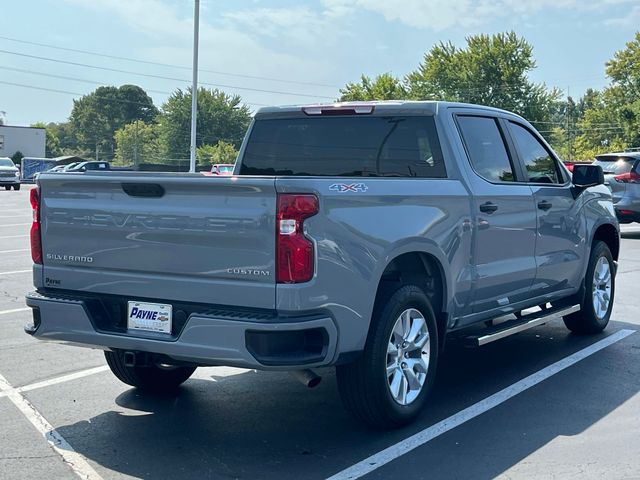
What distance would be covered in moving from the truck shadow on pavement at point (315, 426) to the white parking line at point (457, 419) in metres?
0.06

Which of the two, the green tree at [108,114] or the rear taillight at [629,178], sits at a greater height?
the green tree at [108,114]

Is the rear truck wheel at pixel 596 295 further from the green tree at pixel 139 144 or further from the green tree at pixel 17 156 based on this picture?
the green tree at pixel 139 144

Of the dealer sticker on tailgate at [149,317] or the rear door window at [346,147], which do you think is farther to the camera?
the rear door window at [346,147]

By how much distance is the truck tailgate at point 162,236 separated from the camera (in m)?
4.16

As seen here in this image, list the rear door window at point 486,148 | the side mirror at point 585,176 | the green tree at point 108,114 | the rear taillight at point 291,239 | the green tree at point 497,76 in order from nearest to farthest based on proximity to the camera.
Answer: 1. the rear taillight at point 291,239
2. the rear door window at point 486,148
3. the side mirror at point 585,176
4. the green tree at point 497,76
5. the green tree at point 108,114

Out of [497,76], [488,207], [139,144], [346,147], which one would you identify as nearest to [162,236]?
[346,147]

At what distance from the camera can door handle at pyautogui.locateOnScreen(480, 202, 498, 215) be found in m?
5.60

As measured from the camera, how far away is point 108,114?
14388cm

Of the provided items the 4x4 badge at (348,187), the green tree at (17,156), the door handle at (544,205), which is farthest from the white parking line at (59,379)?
the green tree at (17,156)

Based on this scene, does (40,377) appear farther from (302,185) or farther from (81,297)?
(302,185)

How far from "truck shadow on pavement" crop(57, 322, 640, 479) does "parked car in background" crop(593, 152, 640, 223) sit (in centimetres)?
1081

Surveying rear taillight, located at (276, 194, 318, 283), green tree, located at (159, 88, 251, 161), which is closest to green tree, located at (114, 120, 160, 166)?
green tree, located at (159, 88, 251, 161)

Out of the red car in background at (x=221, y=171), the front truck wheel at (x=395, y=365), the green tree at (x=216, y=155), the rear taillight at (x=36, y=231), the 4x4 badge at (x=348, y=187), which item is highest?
the green tree at (x=216, y=155)

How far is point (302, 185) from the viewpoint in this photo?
4137mm
